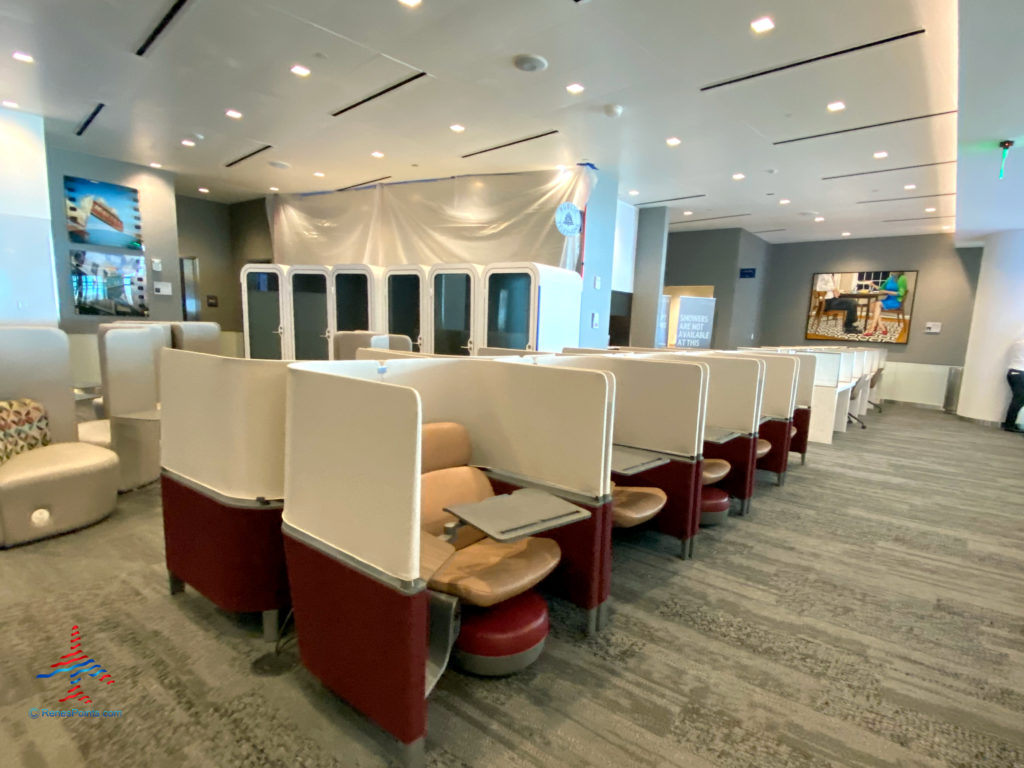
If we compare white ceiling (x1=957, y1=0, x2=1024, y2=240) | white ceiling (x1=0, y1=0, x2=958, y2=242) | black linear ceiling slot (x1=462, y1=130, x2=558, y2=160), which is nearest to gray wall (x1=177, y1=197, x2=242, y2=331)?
white ceiling (x1=0, y1=0, x2=958, y2=242)

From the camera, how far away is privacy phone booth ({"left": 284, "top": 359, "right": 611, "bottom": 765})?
4.33 feet

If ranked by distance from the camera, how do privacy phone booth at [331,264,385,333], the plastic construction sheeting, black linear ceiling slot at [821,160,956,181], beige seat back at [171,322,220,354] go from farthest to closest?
privacy phone booth at [331,264,385,333] < the plastic construction sheeting < black linear ceiling slot at [821,160,956,181] < beige seat back at [171,322,220,354]

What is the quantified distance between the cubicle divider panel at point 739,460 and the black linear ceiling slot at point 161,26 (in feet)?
15.2

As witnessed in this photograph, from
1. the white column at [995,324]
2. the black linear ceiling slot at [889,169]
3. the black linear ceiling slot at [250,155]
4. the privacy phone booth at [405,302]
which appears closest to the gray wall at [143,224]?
the black linear ceiling slot at [250,155]

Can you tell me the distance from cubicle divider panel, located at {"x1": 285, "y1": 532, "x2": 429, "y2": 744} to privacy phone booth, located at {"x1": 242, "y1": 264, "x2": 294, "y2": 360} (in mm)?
5909

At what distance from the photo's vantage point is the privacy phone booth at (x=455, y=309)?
554 centimetres

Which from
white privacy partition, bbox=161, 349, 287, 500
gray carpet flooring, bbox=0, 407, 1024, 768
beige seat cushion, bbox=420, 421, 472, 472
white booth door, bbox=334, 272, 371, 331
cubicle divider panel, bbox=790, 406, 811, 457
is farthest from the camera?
white booth door, bbox=334, 272, 371, 331

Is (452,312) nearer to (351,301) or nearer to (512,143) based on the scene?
(351,301)

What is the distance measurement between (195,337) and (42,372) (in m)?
1.51

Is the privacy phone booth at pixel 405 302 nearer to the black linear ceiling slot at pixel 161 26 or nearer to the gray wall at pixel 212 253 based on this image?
the black linear ceiling slot at pixel 161 26

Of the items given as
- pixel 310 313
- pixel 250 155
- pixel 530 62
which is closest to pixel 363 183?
pixel 250 155

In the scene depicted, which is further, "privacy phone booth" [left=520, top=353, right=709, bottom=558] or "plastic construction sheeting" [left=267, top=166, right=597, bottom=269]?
"plastic construction sheeting" [left=267, top=166, right=597, bottom=269]

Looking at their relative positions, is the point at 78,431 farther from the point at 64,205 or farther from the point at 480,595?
the point at 64,205

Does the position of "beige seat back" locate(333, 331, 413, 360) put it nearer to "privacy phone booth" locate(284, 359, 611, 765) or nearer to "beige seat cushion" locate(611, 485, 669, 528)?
"privacy phone booth" locate(284, 359, 611, 765)
